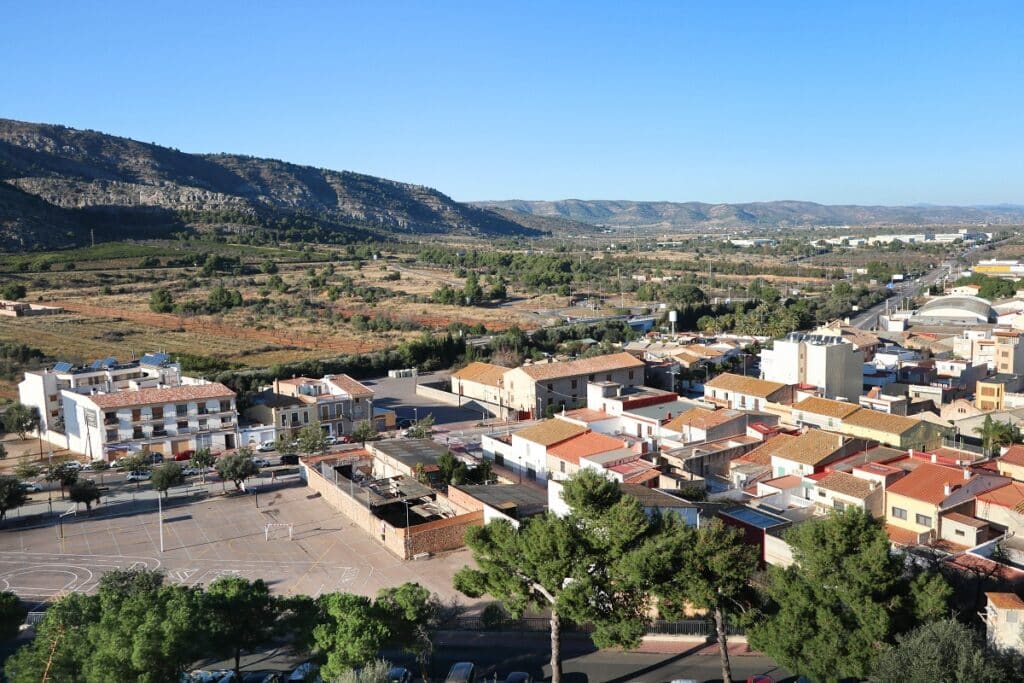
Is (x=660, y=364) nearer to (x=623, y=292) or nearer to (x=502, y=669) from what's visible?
(x=502, y=669)

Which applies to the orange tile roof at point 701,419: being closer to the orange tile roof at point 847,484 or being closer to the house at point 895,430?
the house at point 895,430

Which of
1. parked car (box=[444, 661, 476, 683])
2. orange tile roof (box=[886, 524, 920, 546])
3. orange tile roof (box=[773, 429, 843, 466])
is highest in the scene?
orange tile roof (box=[773, 429, 843, 466])

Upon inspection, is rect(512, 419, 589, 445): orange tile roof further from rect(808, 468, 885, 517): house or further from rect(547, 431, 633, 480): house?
rect(808, 468, 885, 517): house

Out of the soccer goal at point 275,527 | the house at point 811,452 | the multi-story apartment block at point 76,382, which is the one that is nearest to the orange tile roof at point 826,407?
the house at point 811,452

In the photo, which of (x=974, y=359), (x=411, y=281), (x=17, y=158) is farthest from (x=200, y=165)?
(x=974, y=359)

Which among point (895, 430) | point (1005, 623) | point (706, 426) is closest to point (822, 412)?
point (895, 430)

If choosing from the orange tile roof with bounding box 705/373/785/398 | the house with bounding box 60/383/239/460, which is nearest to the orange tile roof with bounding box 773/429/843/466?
the orange tile roof with bounding box 705/373/785/398
